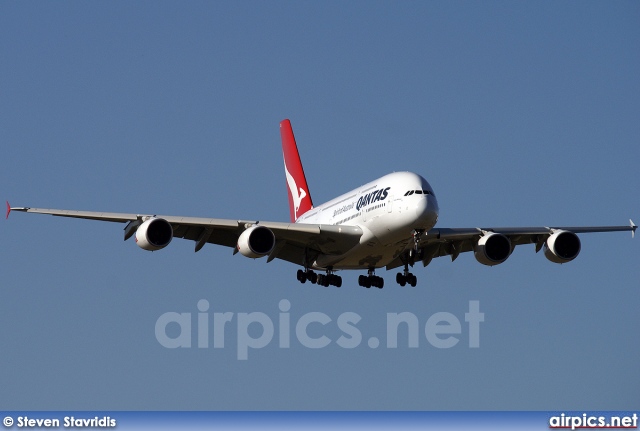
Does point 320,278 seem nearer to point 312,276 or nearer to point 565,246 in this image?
point 312,276

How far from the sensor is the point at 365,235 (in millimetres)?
51156

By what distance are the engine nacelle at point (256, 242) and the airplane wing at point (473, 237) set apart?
6318mm

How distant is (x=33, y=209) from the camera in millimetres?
51438

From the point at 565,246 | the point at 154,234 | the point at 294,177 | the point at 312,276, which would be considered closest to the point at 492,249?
A: the point at 565,246

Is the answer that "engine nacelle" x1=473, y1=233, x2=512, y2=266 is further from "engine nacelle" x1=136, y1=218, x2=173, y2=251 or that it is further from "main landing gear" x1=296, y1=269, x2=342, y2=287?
"engine nacelle" x1=136, y1=218, x2=173, y2=251

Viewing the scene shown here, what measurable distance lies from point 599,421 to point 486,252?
9119mm

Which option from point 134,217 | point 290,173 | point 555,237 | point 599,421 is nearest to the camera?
point 599,421

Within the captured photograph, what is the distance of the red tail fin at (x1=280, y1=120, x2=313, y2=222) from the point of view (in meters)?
65.0

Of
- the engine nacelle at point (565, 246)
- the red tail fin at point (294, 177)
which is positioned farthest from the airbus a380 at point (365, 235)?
the red tail fin at point (294, 177)

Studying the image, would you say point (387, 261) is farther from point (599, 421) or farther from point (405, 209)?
point (599, 421)

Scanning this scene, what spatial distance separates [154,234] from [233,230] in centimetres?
380

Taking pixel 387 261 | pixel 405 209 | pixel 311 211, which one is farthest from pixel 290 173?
pixel 405 209

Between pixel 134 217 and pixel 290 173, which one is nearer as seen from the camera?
pixel 134 217

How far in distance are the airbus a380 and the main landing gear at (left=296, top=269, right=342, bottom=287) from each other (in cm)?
4
